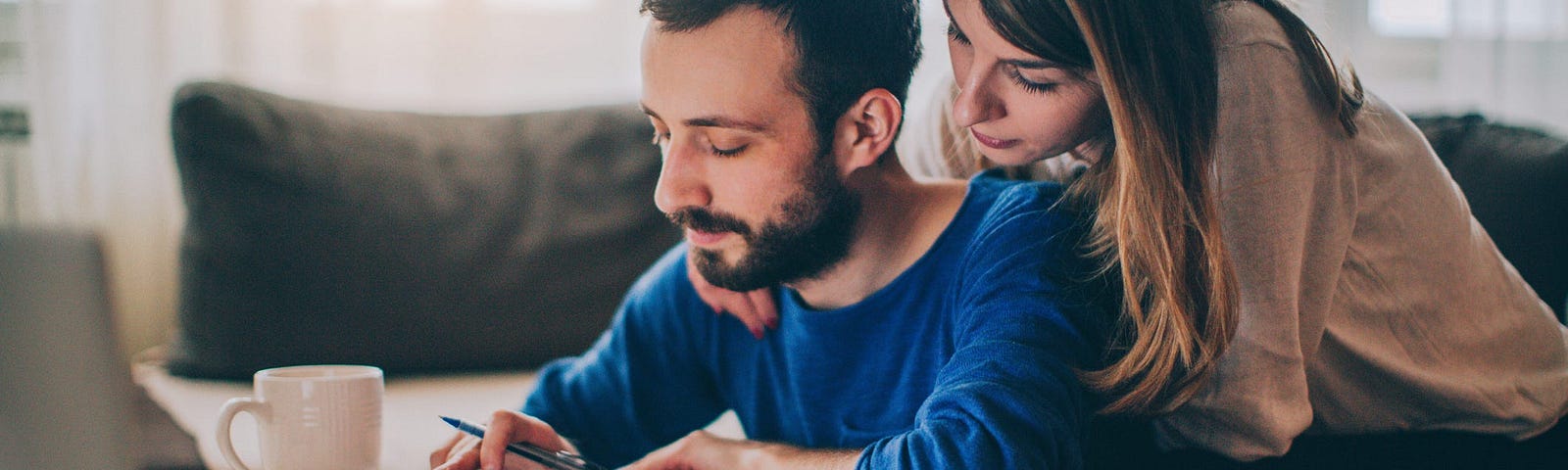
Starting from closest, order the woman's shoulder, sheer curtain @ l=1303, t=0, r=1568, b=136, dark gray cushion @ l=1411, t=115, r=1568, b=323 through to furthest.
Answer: the woman's shoulder < dark gray cushion @ l=1411, t=115, r=1568, b=323 < sheer curtain @ l=1303, t=0, r=1568, b=136

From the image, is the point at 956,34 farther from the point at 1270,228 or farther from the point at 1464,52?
the point at 1464,52

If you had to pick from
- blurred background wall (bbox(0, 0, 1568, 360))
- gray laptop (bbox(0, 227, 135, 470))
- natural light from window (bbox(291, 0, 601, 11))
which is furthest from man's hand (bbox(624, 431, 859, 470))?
natural light from window (bbox(291, 0, 601, 11))

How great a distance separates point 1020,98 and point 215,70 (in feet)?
5.56

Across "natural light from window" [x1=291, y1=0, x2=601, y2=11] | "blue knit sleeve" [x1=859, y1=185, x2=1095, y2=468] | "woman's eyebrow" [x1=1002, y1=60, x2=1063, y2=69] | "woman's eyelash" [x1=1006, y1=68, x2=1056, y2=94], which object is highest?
"natural light from window" [x1=291, y1=0, x2=601, y2=11]

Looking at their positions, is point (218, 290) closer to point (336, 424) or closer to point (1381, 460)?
point (336, 424)

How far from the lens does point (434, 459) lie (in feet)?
3.41

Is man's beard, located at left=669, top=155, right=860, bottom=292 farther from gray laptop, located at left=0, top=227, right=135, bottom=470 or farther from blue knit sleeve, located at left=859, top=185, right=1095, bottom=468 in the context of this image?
gray laptop, located at left=0, top=227, right=135, bottom=470

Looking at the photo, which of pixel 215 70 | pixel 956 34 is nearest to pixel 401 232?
pixel 215 70

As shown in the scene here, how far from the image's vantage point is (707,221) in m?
0.98

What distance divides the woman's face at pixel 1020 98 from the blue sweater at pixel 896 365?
0.06 meters

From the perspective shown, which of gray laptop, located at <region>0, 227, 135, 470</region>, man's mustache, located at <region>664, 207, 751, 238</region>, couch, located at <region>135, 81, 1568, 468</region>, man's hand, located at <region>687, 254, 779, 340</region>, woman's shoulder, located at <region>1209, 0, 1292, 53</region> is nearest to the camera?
gray laptop, located at <region>0, 227, 135, 470</region>

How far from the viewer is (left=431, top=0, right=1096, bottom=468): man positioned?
84cm

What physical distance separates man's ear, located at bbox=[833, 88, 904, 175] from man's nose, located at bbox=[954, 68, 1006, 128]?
0.28ft

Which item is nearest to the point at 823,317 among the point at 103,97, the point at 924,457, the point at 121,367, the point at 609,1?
the point at 924,457
